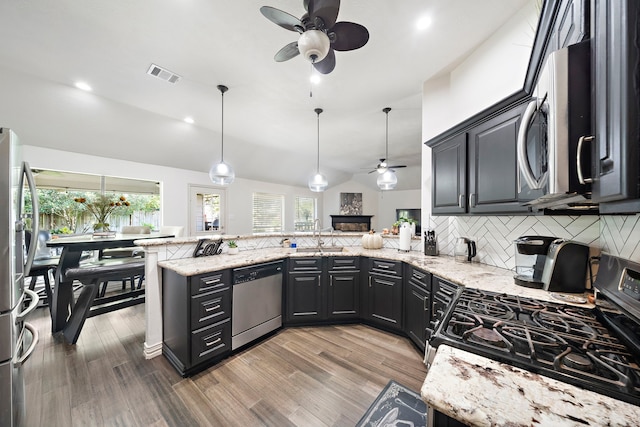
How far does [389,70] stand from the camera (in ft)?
8.55

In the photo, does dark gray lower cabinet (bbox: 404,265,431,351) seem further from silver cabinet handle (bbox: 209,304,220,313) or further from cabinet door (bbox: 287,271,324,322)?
silver cabinet handle (bbox: 209,304,220,313)

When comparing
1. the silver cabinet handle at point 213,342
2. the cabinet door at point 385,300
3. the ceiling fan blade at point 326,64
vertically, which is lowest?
the silver cabinet handle at point 213,342

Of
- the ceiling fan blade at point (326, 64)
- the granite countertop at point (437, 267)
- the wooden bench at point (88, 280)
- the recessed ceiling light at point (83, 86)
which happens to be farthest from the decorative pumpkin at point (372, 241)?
the recessed ceiling light at point (83, 86)

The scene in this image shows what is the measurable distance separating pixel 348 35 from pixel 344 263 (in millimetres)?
2212

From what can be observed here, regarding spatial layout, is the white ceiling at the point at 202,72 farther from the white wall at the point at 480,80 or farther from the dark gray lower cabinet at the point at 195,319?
the dark gray lower cabinet at the point at 195,319

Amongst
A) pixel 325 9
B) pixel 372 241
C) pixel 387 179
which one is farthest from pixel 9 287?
pixel 387 179

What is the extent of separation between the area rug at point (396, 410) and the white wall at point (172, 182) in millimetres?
5276

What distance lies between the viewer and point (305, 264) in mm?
2750

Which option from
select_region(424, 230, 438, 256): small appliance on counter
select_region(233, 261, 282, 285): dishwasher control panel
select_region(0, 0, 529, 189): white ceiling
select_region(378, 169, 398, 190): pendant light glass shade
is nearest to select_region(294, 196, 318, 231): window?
select_region(0, 0, 529, 189): white ceiling

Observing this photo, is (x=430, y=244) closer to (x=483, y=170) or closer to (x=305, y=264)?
(x=483, y=170)

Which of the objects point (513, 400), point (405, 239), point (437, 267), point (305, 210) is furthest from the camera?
point (305, 210)

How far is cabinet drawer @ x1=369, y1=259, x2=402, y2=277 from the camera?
253 centimetres

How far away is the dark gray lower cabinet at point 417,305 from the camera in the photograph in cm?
209

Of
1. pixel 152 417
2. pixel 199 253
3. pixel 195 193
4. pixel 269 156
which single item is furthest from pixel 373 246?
pixel 195 193
